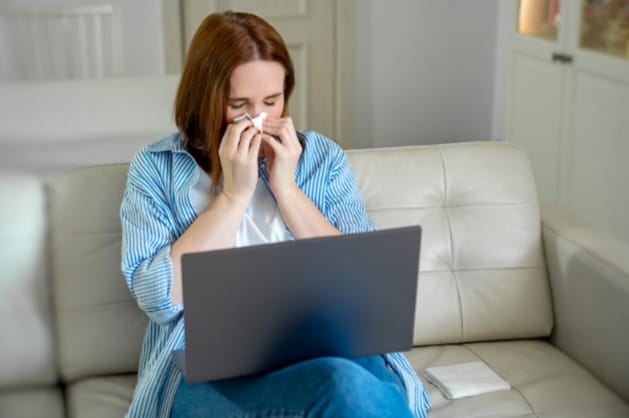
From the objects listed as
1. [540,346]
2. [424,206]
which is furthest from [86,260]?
[540,346]

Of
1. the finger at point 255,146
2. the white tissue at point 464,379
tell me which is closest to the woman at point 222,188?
the finger at point 255,146

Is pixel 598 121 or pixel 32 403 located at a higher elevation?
pixel 598 121

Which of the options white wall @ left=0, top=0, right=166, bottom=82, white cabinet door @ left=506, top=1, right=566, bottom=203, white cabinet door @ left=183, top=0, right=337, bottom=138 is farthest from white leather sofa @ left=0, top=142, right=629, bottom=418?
white cabinet door @ left=183, top=0, right=337, bottom=138

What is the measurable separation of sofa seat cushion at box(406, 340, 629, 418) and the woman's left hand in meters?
0.48

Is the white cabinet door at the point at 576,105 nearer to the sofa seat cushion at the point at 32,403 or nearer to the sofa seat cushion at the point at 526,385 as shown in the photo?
the sofa seat cushion at the point at 526,385

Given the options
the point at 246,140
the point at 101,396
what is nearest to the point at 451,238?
the point at 246,140

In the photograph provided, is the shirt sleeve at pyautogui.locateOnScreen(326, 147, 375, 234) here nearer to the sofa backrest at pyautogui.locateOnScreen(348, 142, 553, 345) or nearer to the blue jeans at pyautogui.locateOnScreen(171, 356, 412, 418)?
the sofa backrest at pyautogui.locateOnScreen(348, 142, 553, 345)

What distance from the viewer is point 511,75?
413 cm

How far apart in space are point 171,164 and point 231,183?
0.14 meters

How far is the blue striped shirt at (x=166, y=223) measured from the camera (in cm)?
156

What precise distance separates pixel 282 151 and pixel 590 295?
684 millimetres

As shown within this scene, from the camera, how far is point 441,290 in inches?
76.1

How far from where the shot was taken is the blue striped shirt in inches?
61.5

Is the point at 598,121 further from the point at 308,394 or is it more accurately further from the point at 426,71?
the point at 308,394
